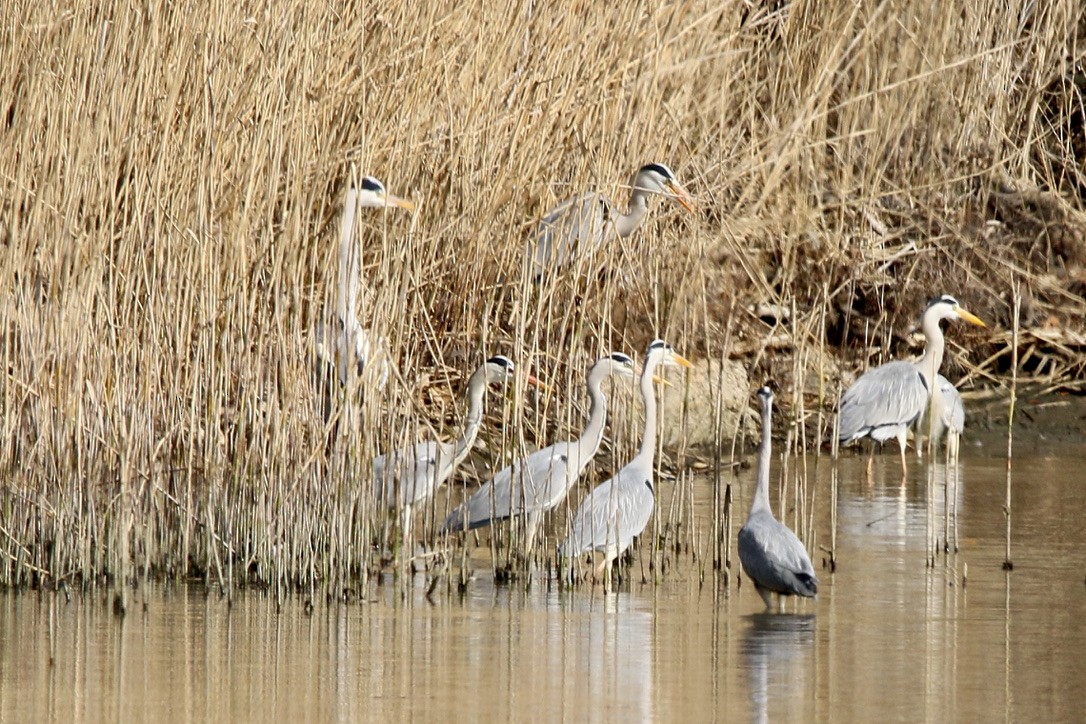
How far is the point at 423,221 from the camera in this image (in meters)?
8.84

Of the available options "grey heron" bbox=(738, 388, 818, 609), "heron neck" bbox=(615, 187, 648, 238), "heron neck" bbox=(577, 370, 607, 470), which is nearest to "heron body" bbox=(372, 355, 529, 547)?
"heron neck" bbox=(577, 370, 607, 470)

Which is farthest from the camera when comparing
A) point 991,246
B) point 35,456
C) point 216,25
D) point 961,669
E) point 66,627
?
point 991,246

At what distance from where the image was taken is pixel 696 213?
30.6 feet

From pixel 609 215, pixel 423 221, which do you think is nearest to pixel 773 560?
pixel 609 215

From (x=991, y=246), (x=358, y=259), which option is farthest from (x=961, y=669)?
(x=991, y=246)

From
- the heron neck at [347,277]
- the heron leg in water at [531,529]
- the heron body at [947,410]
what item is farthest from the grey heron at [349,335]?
the heron body at [947,410]

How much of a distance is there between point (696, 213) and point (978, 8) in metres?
4.12

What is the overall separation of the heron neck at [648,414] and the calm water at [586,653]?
640mm

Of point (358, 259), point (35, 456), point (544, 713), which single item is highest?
point (358, 259)

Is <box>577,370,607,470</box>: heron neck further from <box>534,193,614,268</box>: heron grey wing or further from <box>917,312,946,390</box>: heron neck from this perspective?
<box>917,312,946,390</box>: heron neck

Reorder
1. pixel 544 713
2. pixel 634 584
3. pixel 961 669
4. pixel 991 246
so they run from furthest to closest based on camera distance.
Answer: pixel 991 246 < pixel 634 584 < pixel 961 669 < pixel 544 713

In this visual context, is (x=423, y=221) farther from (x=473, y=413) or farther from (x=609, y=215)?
(x=473, y=413)

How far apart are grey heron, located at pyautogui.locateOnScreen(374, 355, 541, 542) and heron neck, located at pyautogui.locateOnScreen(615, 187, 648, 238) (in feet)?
5.21

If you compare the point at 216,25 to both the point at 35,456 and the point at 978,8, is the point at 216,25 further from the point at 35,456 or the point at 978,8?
the point at 978,8
